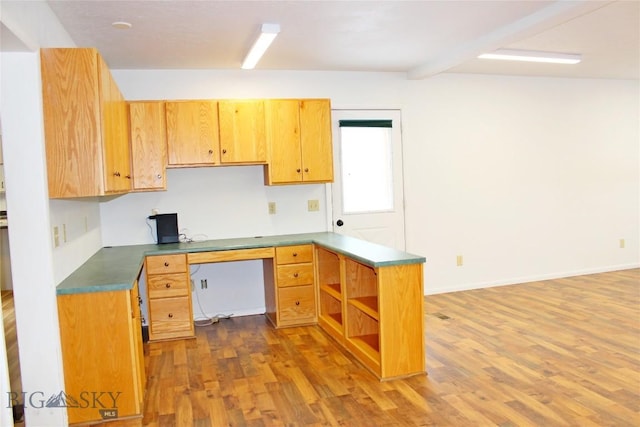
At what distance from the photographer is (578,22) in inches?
164

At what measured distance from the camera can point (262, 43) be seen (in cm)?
405

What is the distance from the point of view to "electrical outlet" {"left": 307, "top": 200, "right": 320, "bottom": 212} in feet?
17.9

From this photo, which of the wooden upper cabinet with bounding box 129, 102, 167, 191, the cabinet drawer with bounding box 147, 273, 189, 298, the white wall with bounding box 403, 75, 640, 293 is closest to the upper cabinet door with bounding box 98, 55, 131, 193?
the wooden upper cabinet with bounding box 129, 102, 167, 191

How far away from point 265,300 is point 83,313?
2.54m

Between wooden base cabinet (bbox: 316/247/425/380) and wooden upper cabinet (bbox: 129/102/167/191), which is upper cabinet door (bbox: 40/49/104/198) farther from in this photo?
wooden base cabinet (bbox: 316/247/425/380)

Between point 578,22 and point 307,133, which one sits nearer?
point 578,22

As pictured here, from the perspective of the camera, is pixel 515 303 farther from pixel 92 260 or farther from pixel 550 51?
pixel 92 260

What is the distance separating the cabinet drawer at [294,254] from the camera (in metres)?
4.79

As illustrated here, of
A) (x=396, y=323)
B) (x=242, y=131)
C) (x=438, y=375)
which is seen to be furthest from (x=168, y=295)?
(x=438, y=375)

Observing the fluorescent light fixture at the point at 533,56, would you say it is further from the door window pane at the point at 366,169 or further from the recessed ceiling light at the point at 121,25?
the recessed ceiling light at the point at 121,25

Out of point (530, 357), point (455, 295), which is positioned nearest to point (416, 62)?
Answer: point (455, 295)

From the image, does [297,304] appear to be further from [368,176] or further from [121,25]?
[121,25]

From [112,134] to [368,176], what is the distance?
296 centimetres

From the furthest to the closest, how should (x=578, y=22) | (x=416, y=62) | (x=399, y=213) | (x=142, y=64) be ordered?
(x=399, y=213), (x=416, y=62), (x=142, y=64), (x=578, y=22)
